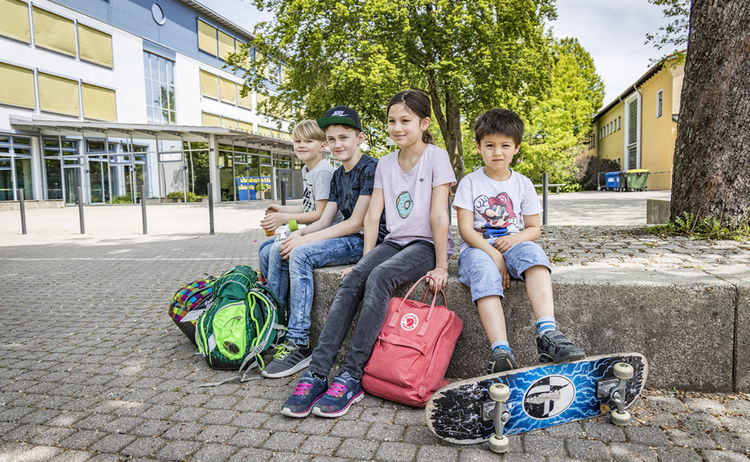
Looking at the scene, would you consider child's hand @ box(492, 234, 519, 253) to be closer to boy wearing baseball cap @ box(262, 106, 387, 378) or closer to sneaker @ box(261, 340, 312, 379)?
boy wearing baseball cap @ box(262, 106, 387, 378)

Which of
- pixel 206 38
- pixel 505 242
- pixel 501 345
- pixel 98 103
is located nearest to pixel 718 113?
pixel 505 242

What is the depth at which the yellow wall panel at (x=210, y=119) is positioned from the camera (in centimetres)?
3372

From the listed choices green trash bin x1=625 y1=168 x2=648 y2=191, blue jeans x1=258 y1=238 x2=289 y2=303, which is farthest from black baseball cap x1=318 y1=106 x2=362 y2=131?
green trash bin x1=625 y1=168 x2=648 y2=191

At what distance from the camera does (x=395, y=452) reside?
223 cm

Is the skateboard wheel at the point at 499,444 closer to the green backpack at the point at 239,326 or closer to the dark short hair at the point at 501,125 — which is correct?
the green backpack at the point at 239,326

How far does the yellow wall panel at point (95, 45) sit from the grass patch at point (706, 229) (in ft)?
95.7

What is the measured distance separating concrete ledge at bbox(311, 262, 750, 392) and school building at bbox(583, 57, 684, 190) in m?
25.0

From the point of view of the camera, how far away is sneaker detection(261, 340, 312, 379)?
3.11 metres

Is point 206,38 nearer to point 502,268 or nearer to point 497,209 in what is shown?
point 497,209

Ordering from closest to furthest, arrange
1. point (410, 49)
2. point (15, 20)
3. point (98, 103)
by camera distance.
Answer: point (410, 49) → point (15, 20) → point (98, 103)

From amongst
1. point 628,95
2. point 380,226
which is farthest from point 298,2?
point 628,95

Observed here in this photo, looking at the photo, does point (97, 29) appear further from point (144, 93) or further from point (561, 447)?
point (561, 447)

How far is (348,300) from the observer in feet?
9.54

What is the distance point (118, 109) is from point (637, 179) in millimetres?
30676
